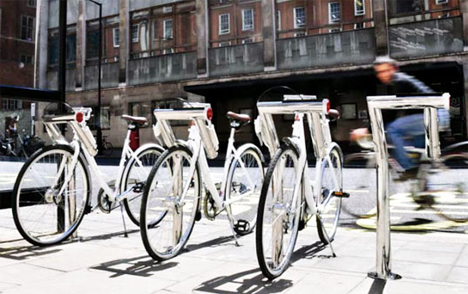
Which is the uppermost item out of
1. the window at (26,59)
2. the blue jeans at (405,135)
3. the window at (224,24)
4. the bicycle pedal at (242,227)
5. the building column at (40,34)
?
the window at (224,24)

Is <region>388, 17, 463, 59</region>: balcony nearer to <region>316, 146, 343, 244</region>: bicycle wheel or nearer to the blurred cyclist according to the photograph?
the blurred cyclist

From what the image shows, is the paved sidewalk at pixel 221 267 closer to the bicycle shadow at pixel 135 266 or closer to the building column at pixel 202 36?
the bicycle shadow at pixel 135 266

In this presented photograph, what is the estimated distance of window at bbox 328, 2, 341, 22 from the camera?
21312mm

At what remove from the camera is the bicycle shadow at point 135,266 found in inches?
125

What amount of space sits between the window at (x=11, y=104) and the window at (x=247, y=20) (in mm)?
20127

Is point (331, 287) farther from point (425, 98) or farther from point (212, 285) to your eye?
point (425, 98)

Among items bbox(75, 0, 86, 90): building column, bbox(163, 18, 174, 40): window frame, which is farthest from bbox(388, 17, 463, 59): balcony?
bbox(75, 0, 86, 90): building column

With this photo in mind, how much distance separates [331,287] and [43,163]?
2.75 meters

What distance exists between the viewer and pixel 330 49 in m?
21.0

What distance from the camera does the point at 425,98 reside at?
2.79 meters

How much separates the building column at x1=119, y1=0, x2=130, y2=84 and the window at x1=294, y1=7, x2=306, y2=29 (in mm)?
11134

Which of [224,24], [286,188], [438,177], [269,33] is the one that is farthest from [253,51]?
[286,188]

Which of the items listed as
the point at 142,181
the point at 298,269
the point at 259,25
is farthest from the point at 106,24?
the point at 298,269

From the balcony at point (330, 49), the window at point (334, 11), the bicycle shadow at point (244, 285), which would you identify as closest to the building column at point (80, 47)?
the balcony at point (330, 49)
